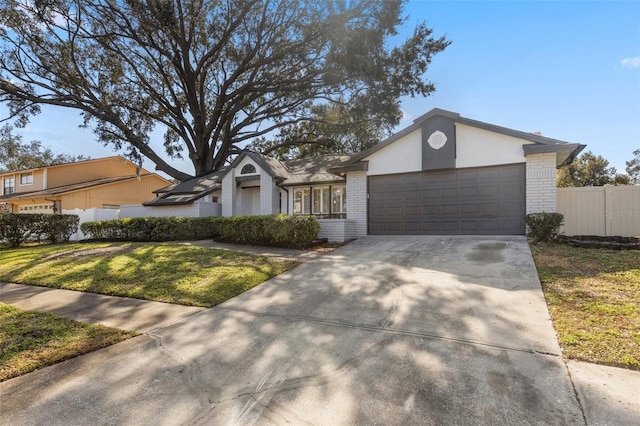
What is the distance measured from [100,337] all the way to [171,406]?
2139mm

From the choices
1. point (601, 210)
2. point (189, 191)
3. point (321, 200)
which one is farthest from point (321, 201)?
point (601, 210)

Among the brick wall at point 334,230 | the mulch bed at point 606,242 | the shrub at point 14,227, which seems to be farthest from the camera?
the shrub at point 14,227

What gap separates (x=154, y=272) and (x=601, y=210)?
13.5 metres

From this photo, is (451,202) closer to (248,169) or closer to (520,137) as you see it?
(520,137)

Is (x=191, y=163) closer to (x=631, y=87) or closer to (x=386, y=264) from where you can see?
(x=386, y=264)

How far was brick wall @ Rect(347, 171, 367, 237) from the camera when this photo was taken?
1356 cm

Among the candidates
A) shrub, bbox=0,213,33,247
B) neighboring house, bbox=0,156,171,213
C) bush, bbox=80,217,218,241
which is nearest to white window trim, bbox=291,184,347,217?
bush, bbox=80,217,218,241

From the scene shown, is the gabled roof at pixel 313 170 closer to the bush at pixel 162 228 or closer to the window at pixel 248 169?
the window at pixel 248 169

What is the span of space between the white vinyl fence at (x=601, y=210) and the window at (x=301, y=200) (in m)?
10.8

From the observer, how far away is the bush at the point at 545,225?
30.9ft

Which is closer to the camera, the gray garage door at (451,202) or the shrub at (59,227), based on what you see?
the gray garage door at (451,202)

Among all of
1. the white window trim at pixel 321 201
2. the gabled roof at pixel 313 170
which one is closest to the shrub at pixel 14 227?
the gabled roof at pixel 313 170

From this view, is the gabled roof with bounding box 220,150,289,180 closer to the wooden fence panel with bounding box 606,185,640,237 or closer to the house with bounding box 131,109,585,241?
the house with bounding box 131,109,585,241

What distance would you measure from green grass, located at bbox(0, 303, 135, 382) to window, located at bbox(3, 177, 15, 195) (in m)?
34.3
